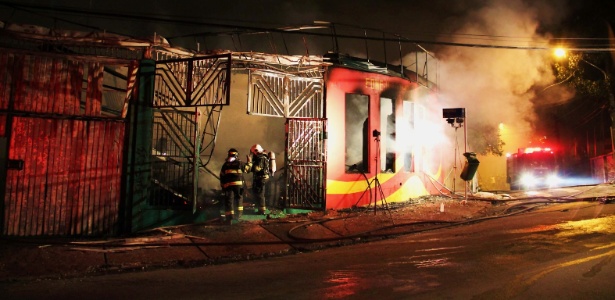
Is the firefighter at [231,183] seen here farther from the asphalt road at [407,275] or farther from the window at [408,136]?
the window at [408,136]

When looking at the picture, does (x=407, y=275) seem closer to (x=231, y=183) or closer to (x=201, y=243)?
(x=201, y=243)

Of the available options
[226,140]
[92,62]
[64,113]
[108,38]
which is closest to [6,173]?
[64,113]

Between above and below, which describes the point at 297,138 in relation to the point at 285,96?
below

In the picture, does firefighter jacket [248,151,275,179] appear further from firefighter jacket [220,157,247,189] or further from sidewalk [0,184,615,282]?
sidewalk [0,184,615,282]

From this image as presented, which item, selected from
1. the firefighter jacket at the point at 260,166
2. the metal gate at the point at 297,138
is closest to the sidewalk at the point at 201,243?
the metal gate at the point at 297,138

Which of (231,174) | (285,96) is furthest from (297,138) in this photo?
(231,174)

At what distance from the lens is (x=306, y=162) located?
1138cm

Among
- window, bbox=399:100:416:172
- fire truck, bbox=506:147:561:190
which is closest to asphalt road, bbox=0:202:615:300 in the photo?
window, bbox=399:100:416:172

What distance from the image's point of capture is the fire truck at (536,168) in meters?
23.1

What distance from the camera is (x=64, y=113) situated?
28.7 ft

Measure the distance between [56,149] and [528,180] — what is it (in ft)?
77.6

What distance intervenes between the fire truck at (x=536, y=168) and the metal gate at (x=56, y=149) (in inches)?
865

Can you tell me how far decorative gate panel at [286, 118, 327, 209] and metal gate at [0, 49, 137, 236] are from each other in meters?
4.30

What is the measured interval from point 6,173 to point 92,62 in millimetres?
2857
